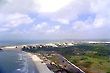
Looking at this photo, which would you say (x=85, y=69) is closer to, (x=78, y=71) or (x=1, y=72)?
(x=78, y=71)

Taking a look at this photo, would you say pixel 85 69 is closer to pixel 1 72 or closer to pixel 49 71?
pixel 49 71

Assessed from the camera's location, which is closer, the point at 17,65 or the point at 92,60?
the point at 17,65

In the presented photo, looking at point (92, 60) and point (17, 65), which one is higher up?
point (92, 60)

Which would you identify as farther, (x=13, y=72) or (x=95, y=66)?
(x=95, y=66)

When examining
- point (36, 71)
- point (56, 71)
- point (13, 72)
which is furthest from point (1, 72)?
point (56, 71)

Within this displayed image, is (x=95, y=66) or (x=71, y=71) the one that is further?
(x=95, y=66)

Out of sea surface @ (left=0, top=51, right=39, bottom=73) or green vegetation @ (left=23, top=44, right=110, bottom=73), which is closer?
sea surface @ (left=0, top=51, right=39, bottom=73)

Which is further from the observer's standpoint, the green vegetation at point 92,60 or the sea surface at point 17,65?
the green vegetation at point 92,60

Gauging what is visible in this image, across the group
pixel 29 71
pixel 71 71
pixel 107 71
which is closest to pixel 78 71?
pixel 71 71
